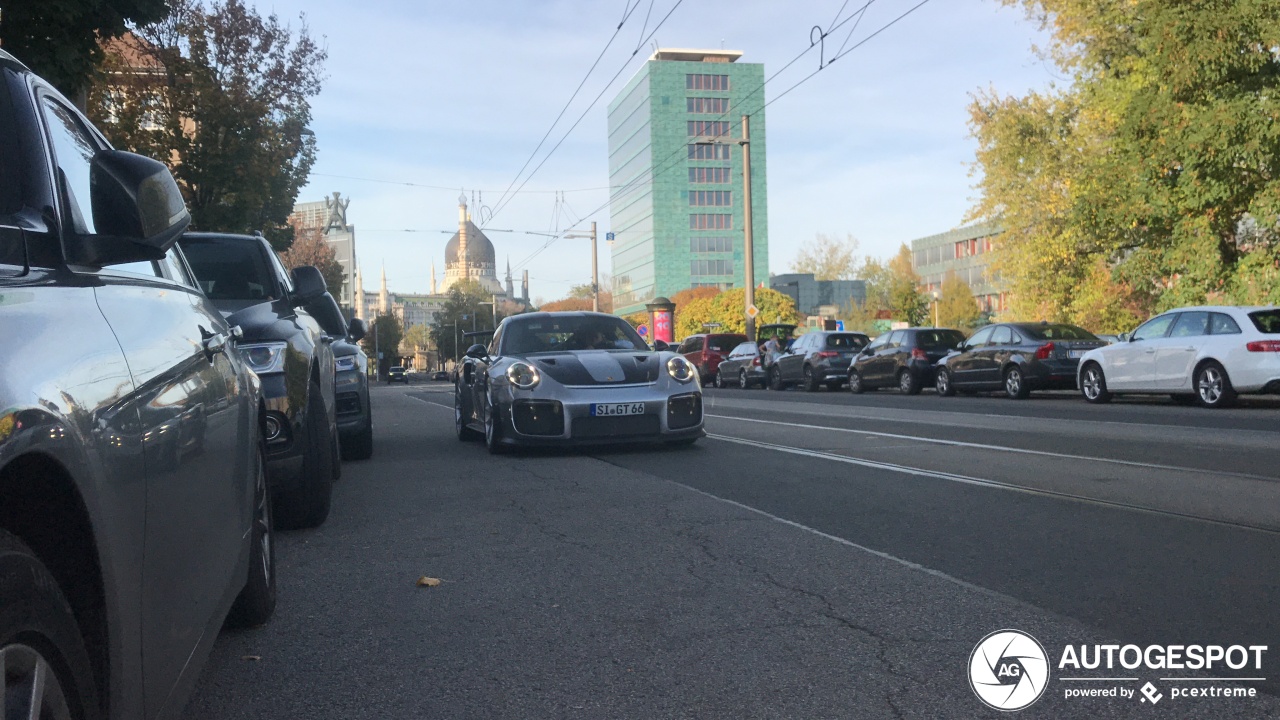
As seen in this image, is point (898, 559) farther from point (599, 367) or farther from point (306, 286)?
point (599, 367)

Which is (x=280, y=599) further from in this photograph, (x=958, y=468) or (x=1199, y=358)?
(x=1199, y=358)

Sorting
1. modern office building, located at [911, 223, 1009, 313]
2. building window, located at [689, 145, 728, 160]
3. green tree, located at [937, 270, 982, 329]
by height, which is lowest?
green tree, located at [937, 270, 982, 329]

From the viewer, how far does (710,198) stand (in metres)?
119

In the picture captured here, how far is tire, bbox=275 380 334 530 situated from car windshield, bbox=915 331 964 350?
20494mm

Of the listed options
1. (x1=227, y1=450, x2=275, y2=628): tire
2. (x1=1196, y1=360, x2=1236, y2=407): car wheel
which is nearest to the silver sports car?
(x1=227, y1=450, x2=275, y2=628): tire

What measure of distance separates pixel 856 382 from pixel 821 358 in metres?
1.93

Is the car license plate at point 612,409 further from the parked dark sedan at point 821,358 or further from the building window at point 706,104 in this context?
the building window at point 706,104

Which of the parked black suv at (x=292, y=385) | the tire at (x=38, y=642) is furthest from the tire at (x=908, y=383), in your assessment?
the tire at (x=38, y=642)

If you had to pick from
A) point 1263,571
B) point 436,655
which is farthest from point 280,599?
point 1263,571

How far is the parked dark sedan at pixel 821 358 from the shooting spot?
28812 millimetres

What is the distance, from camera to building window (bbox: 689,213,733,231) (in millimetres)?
118125

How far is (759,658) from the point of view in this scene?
11.3ft

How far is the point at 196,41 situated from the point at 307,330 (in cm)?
1873

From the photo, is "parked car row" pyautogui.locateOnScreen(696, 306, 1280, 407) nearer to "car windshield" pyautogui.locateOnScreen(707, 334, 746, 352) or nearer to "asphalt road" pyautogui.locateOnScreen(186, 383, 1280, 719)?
"car windshield" pyautogui.locateOnScreen(707, 334, 746, 352)
